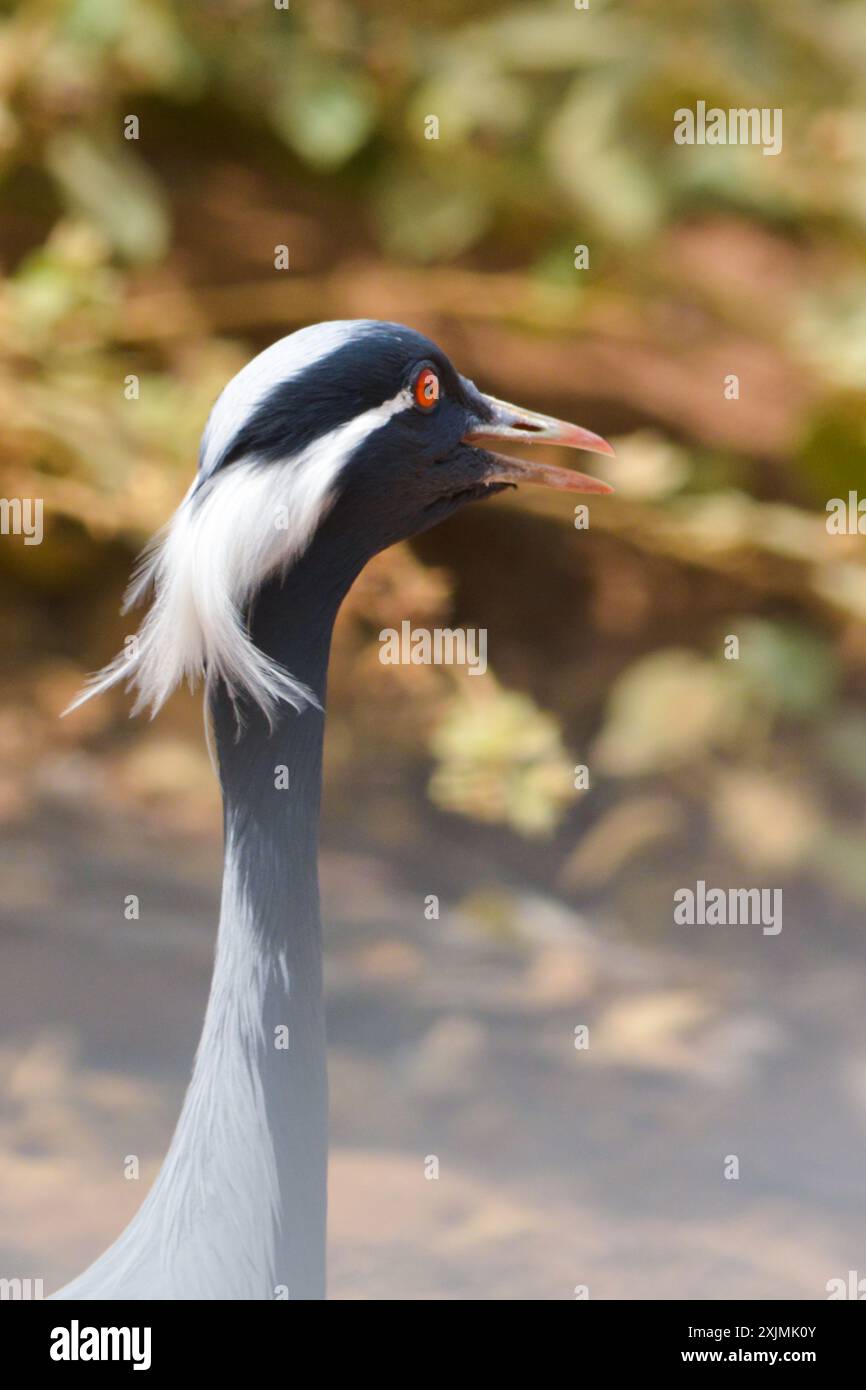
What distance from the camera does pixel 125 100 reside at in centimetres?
230

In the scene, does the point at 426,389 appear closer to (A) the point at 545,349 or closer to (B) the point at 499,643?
(B) the point at 499,643

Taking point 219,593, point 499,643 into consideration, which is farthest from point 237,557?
point 499,643

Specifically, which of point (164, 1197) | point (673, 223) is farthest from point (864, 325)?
point (164, 1197)

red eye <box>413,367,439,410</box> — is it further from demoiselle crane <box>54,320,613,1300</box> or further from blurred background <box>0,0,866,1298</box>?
blurred background <box>0,0,866,1298</box>

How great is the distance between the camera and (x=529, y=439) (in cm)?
107

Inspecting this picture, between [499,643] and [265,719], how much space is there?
1.47 m

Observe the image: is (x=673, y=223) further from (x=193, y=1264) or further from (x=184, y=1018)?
(x=193, y=1264)

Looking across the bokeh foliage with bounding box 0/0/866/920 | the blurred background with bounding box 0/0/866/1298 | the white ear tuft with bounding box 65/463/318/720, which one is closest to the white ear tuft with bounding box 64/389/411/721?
the white ear tuft with bounding box 65/463/318/720

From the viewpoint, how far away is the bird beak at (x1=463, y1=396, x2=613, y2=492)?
1078 mm

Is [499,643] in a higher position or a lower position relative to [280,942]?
higher

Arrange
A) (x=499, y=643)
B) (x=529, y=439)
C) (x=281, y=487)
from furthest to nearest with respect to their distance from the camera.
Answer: (x=499, y=643) < (x=529, y=439) < (x=281, y=487)

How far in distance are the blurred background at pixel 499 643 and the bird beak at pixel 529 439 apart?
0.49 m

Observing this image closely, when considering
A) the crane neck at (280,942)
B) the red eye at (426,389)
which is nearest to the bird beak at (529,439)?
the red eye at (426,389)

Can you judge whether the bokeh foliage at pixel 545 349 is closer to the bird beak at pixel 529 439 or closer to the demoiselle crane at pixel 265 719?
the bird beak at pixel 529 439
